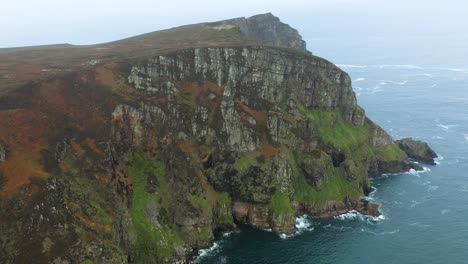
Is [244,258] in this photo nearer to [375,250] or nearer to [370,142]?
[375,250]

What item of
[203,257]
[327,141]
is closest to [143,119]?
[203,257]

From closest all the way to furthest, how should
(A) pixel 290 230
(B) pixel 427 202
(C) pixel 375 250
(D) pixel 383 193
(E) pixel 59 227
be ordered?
1. (E) pixel 59 227
2. (C) pixel 375 250
3. (A) pixel 290 230
4. (B) pixel 427 202
5. (D) pixel 383 193

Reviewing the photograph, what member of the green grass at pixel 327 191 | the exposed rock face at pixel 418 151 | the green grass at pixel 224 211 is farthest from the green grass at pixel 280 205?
the exposed rock face at pixel 418 151

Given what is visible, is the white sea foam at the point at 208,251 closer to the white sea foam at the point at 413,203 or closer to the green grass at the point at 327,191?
the green grass at the point at 327,191

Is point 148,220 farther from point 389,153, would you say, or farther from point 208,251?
point 389,153

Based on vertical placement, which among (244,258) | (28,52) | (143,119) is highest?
(28,52)

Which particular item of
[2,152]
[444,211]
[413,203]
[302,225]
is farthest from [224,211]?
[444,211]
